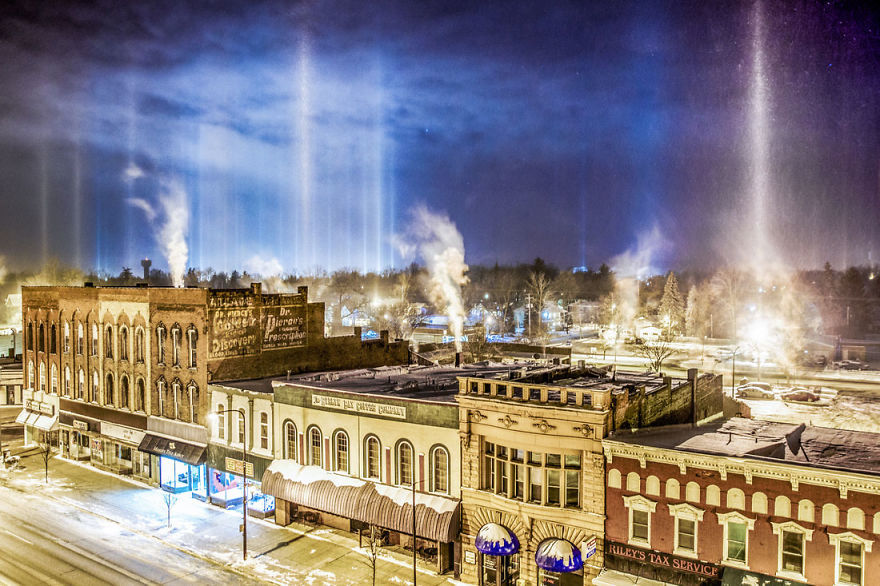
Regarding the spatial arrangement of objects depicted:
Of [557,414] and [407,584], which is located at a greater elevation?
[557,414]

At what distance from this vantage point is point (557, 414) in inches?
1019

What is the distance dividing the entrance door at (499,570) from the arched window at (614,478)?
573 cm

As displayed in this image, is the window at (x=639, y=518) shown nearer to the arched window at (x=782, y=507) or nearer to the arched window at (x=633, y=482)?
the arched window at (x=633, y=482)

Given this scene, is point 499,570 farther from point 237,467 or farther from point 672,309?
point 672,309

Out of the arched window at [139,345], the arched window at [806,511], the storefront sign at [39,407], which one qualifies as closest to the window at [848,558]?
the arched window at [806,511]

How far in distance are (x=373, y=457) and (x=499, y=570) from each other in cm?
837

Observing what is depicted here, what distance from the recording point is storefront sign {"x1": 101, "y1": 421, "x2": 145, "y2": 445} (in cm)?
4541

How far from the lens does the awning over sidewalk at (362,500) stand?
28781 millimetres

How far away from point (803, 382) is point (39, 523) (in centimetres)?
6997

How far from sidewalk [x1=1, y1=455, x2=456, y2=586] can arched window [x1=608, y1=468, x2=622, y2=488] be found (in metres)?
9.17

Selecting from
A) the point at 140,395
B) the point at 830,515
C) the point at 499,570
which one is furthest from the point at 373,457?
the point at 140,395

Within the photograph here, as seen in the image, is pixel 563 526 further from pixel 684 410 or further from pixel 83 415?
pixel 83 415

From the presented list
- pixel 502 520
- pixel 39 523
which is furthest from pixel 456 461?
pixel 39 523

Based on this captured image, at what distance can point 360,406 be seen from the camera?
32281 millimetres
